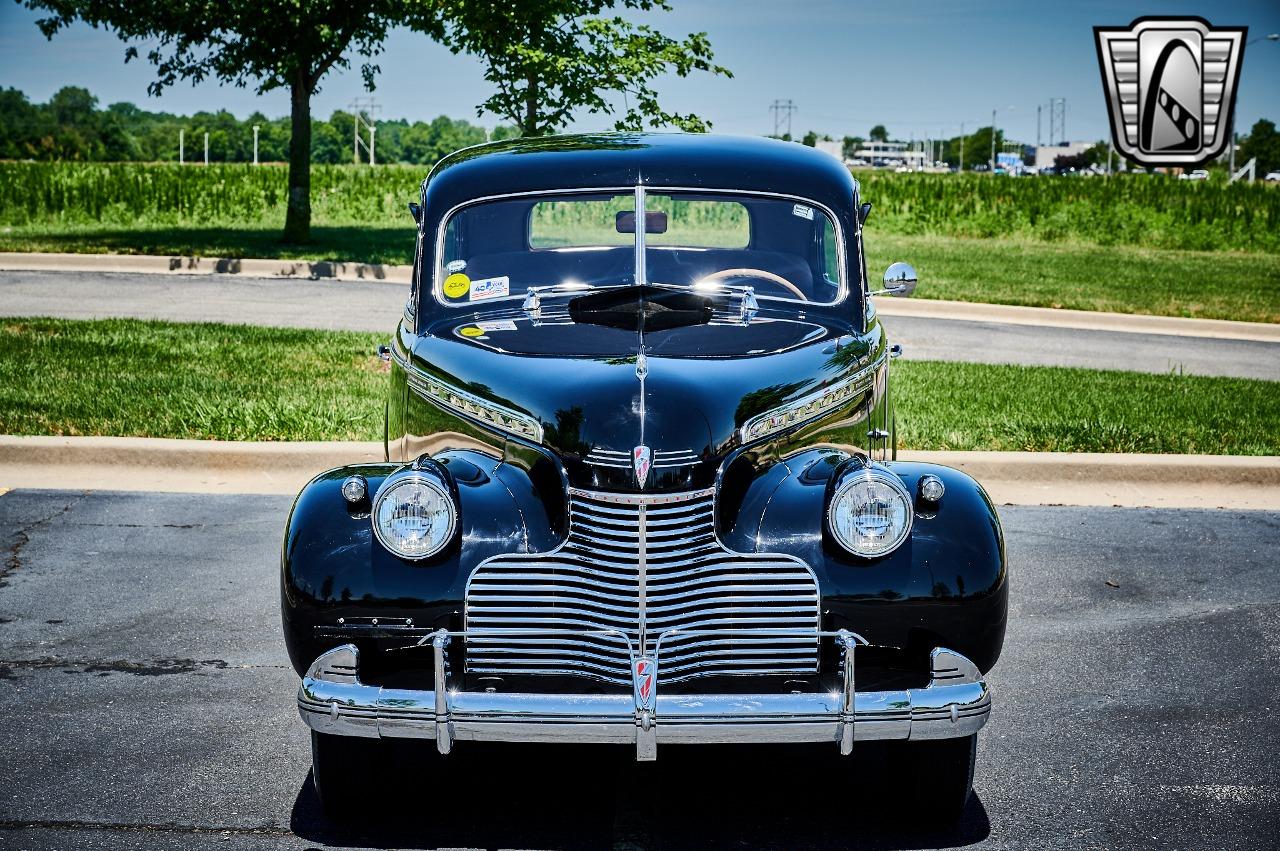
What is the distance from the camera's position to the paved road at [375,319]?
524 inches

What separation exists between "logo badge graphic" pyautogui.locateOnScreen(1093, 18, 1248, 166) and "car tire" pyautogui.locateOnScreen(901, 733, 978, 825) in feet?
64.1

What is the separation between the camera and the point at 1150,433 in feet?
30.2

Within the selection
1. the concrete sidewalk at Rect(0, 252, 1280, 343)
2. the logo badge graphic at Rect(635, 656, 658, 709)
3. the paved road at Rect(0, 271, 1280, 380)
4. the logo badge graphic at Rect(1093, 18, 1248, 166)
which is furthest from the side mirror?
the logo badge graphic at Rect(1093, 18, 1248, 166)

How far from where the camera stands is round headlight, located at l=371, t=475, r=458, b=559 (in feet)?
12.5

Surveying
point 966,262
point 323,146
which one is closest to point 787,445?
point 966,262

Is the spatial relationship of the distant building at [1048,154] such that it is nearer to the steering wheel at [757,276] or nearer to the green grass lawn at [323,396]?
the green grass lawn at [323,396]

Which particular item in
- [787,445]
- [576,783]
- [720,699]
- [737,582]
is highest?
[787,445]

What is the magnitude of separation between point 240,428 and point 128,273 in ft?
33.8

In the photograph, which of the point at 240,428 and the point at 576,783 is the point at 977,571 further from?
the point at 240,428

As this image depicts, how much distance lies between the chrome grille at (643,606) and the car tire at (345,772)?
495 mm

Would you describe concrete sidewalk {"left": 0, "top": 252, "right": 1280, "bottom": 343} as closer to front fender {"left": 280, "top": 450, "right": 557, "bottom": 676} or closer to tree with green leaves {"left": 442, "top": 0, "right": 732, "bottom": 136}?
tree with green leaves {"left": 442, "top": 0, "right": 732, "bottom": 136}

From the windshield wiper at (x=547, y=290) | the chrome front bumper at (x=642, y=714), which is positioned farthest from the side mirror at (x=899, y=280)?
the chrome front bumper at (x=642, y=714)

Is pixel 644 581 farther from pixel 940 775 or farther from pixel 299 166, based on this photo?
pixel 299 166

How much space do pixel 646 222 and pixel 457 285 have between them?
0.72 m
